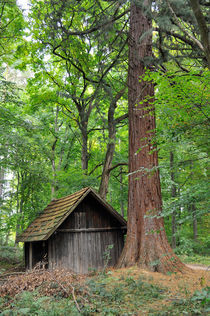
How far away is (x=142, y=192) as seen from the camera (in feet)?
30.3

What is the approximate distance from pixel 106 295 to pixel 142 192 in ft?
12.2

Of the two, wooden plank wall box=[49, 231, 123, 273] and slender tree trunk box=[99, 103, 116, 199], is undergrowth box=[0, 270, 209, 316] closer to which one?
wooden plank wall box=[49, 231, 123, 273]

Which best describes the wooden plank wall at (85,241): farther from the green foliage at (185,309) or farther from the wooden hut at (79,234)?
the green foliage at (185,309)

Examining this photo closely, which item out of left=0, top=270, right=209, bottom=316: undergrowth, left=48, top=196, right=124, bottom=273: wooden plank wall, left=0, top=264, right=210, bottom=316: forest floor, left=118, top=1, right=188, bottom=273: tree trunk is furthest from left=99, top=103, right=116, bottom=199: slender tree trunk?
left=0, top=270, right=209, bottom=316: undergrowth

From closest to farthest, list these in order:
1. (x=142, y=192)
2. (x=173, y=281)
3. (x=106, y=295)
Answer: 1. (x=106, y=295)
2. (x=173, y=281)
3. (x=142, y=192)

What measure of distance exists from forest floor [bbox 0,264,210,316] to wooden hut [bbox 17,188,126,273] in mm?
2654

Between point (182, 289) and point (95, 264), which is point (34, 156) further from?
point (182, 289)

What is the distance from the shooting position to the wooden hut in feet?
34.0

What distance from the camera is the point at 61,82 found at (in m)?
16.2

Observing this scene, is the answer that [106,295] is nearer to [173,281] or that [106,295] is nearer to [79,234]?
[173,281]

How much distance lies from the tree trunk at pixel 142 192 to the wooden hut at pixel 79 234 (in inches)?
86.8

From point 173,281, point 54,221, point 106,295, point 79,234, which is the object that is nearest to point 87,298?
point 106,295

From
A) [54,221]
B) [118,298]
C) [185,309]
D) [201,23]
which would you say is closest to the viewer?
[201,23]

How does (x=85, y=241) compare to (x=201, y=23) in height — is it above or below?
Result: below
